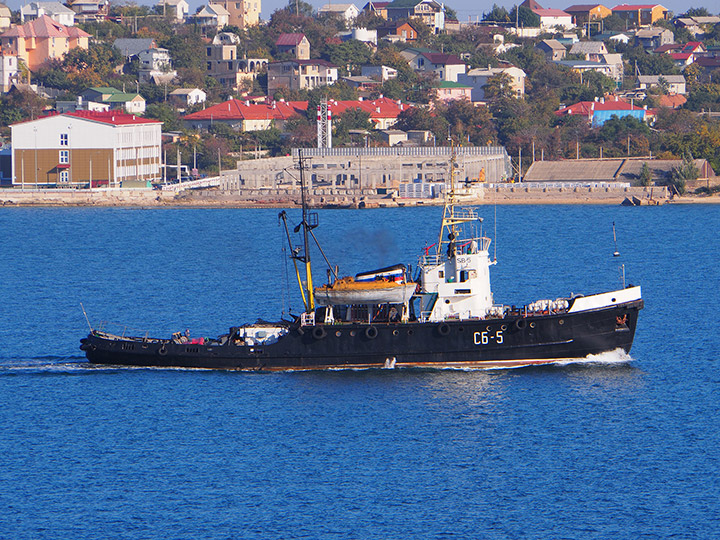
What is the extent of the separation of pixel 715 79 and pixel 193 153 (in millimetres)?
91085

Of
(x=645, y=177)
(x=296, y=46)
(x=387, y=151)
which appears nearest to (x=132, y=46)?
(x=296, y=46)

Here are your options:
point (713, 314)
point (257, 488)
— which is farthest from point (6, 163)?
point (257, 488)

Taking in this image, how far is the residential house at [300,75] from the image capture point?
600 ft

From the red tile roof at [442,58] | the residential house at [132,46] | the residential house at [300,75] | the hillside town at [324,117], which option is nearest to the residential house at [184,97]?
the hillside town at [324,117]

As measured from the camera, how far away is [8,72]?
186m

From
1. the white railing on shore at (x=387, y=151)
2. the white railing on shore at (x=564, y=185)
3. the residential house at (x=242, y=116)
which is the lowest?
the white railing on shore at (x=564, y=185)

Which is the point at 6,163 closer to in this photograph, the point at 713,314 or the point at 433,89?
the point at 433,89

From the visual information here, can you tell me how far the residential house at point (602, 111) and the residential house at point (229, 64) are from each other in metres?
48.1

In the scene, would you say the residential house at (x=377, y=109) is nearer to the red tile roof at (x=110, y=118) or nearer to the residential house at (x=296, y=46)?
the red tile roof at (x=110, y=118)

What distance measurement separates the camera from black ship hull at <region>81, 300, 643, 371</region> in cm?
4806

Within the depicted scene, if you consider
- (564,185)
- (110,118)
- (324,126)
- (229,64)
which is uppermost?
(229,64)

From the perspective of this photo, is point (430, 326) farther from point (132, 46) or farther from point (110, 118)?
point (132, 46)

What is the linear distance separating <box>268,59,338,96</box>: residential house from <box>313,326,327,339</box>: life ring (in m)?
136

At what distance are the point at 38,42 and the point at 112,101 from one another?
136 ft
